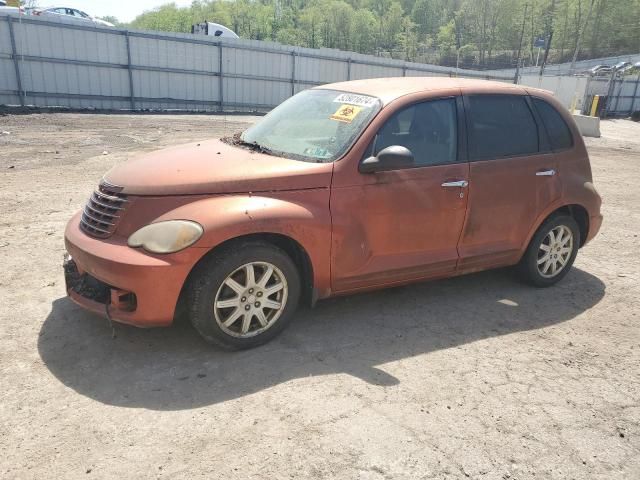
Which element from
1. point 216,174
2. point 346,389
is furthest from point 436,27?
point 346,389

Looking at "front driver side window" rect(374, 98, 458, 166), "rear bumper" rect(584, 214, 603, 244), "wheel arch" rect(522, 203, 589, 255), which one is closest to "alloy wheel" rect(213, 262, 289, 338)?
"front driver side window" rect(374, 98, 458, 166)

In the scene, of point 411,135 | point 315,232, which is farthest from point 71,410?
point 411,135

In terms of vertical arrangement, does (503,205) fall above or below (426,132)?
below

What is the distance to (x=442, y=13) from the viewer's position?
125375mm

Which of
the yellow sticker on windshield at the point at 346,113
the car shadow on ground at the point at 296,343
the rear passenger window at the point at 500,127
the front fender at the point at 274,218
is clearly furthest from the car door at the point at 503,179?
the front fender at the point at 274,218

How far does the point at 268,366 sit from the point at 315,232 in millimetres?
929

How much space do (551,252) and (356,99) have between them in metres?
2.38

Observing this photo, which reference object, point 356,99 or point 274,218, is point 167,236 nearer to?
point 274,218

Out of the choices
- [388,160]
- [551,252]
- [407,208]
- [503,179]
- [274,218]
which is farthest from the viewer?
[551,252]

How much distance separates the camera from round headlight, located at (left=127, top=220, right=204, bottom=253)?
309 centimetres

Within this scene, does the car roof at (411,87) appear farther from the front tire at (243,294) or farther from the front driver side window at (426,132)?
the front tire at (243,294)

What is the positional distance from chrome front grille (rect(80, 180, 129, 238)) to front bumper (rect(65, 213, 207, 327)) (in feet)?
0.24

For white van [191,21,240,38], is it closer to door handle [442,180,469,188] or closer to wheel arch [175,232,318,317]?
door handle [442,180,469,188]

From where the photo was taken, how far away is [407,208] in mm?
3846
